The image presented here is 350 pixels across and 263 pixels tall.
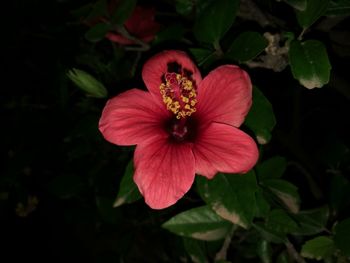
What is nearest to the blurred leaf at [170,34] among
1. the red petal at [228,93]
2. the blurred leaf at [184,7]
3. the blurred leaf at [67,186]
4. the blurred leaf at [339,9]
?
the blurred leaf at [184,7]

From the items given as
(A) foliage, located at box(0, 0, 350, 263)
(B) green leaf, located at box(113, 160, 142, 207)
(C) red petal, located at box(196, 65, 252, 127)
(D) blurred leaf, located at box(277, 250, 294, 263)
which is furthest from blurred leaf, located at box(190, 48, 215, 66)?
(D) blurred leaf, located at box(277, 250, 294, 263)

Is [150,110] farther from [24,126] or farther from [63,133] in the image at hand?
[24,126]

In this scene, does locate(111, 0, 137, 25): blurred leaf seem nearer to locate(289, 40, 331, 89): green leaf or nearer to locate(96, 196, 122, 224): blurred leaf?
locate(289, 40, 331, 89): green leaf

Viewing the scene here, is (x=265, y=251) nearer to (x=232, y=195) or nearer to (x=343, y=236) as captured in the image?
(x=343, y=236)

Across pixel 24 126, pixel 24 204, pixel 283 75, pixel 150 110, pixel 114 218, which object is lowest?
pixel 24 204

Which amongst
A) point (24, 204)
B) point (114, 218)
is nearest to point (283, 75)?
point (114, 218)

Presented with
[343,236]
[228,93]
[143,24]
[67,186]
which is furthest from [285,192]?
[67,186]
